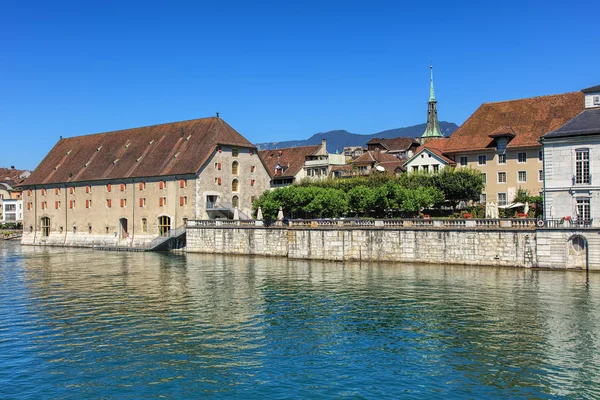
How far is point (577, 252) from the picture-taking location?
138 ft

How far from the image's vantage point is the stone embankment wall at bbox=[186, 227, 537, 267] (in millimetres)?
44531

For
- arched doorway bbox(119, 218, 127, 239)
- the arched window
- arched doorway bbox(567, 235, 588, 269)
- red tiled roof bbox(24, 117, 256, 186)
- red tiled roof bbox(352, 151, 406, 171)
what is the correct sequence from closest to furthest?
arched doorway bbox(567, 235, 588, 269) → red tiled roof bbox(24, 117, 256, 186) → arched doorway bbox(119, 218, 127, 239) → red tiled roof bbox(352, 151, 406, 171) → the arched window

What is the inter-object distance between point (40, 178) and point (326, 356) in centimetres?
7576

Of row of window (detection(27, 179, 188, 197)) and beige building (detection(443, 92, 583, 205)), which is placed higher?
beige building (detection(443, 92, 583, 205))

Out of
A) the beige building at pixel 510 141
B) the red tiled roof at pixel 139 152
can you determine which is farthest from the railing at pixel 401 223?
the beige building at pixel 510 141

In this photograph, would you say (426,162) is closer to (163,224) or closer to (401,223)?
(401,223)

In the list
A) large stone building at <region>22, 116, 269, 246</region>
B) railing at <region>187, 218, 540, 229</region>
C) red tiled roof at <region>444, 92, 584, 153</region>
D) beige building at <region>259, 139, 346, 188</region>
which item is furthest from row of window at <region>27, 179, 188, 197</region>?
red tiled roof at <region>444, 92, 584, 153</region>

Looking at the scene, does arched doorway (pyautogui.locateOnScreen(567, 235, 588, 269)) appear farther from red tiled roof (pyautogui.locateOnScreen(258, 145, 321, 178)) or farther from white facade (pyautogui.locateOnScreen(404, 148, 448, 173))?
red tiled roof (pyautogui.locateOnScreen(258, 145, 321, 178))

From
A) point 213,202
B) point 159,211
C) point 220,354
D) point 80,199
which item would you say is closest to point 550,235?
point 220,354

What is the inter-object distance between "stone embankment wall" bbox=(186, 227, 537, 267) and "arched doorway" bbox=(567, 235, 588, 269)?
239cm

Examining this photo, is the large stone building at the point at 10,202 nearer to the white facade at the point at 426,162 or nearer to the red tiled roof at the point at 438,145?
the white facade at the point at 426,162

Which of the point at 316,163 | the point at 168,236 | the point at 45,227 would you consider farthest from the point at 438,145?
the point at 45,227

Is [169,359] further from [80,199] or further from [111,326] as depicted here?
[80,199]

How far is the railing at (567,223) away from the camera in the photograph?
138 ft
